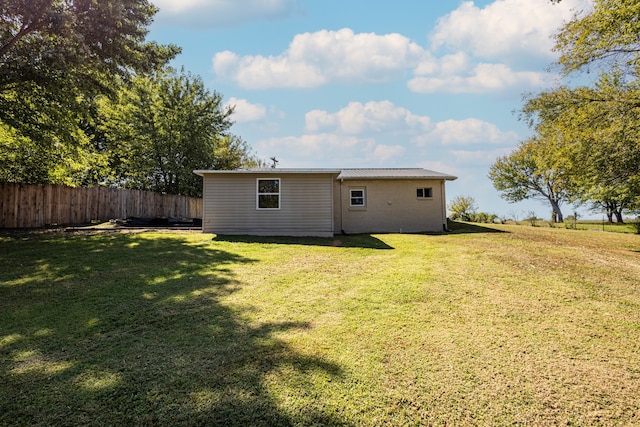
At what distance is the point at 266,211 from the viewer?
1265 centimetres

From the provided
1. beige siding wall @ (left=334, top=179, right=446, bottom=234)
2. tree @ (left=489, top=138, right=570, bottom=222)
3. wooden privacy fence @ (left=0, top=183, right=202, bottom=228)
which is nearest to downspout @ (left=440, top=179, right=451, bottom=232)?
beige siding wall @ (left=334, top=179, right=446, bottom=234)

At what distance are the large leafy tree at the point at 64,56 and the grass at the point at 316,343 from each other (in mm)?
5885

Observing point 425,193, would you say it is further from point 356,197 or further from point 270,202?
point 270,202

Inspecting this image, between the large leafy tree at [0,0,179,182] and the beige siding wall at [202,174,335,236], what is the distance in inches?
185

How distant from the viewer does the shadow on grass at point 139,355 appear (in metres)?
2.45

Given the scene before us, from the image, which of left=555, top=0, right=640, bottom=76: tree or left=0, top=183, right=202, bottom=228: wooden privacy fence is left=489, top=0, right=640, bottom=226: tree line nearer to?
left=555, top=0, right=640, bottom=76: tree

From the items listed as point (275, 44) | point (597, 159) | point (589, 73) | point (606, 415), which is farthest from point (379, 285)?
point (589, 73)

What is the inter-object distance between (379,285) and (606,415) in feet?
11.6

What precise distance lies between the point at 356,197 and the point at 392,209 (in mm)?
1819

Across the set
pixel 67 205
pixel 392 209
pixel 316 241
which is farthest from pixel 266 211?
pixel 67 205

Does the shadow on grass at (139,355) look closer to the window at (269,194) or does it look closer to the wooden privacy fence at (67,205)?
the window at (269,194)

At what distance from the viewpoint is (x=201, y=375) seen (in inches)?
115

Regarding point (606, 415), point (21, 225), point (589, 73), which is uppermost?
point (589, 73)

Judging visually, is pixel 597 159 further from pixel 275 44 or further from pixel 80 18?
pixel 80 18
